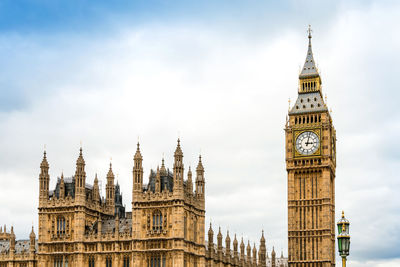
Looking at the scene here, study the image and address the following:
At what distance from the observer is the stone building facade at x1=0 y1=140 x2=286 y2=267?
109312mm

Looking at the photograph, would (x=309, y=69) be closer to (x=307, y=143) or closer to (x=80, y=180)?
(x=307, y=143)

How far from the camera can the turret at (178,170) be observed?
359 feet

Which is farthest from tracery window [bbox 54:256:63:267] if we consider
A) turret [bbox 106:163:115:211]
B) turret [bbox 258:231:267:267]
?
turret [bbox 258:231:267:267]

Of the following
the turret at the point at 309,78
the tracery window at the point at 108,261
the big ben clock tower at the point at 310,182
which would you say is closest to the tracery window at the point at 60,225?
the tracery window at the point at 108,261

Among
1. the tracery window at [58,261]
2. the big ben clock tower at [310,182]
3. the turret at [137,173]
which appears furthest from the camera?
the big ben clock tower at [310,182]

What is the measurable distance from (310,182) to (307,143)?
8.38 m

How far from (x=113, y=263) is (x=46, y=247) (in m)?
12.0

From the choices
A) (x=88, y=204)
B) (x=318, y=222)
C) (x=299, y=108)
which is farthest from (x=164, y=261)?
(x=299, y=108)

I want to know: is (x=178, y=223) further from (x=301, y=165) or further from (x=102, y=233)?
(x=301, y=165)

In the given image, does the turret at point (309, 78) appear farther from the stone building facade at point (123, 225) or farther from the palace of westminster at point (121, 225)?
the stone building facade at point (123, 225)

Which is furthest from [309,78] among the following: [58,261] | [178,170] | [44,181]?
[58,261]

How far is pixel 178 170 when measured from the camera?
363 feet

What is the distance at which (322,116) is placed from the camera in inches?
6186

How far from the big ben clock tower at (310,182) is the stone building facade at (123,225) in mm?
36643
